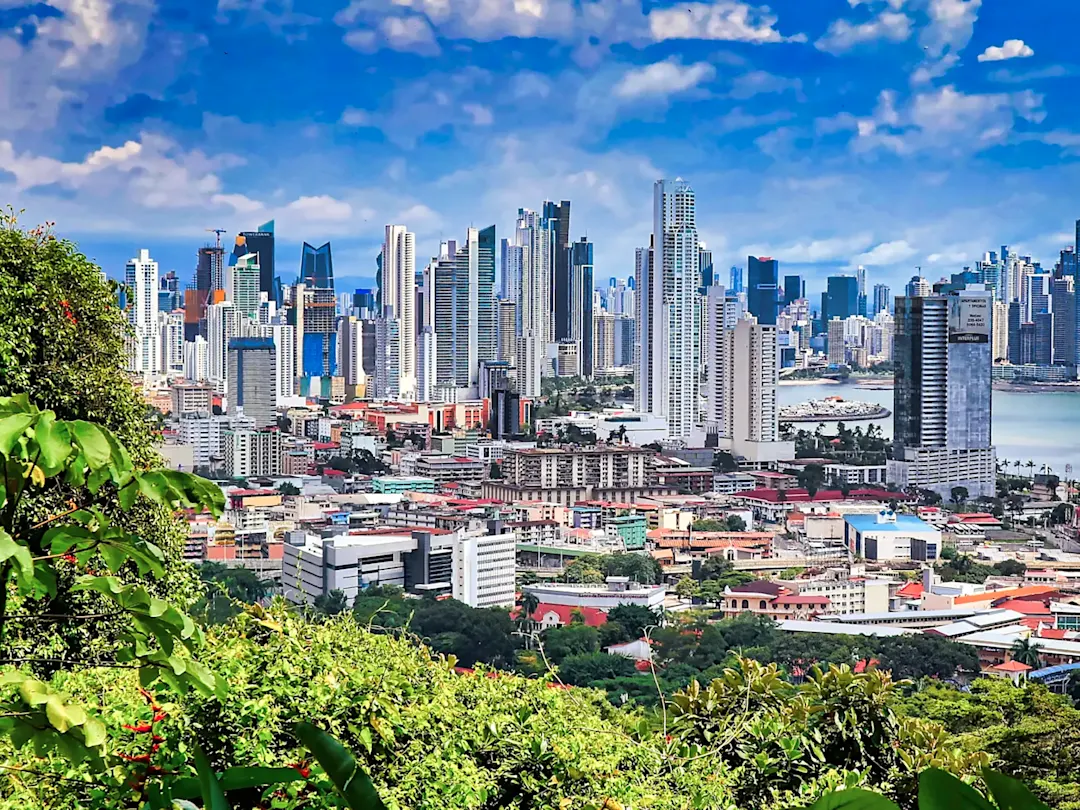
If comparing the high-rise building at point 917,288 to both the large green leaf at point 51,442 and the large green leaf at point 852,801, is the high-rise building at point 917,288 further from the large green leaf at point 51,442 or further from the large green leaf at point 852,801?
the large green leaf at point 852,801

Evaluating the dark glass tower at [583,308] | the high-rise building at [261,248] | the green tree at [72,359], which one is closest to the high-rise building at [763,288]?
the dark glass tower at [583,308]

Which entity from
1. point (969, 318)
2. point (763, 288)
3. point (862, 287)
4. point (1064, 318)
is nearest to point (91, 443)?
point (969, 318)

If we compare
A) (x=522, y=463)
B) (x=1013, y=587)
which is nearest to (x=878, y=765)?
(x=1013, y=587)

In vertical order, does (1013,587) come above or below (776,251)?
below

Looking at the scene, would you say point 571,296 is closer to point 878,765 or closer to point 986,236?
point 986,236

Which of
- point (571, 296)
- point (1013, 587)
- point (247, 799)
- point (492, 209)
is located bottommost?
point (1013, 587)

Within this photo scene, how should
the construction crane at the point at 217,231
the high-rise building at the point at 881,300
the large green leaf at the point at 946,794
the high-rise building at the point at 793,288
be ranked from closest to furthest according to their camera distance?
the large green leaf at the point at 946,794, the construction crane at the point at 217,231, the high-rise building at the point at 881,300, the high-rise building at the point at 793,288

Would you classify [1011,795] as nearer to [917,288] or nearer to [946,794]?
[946,794]
